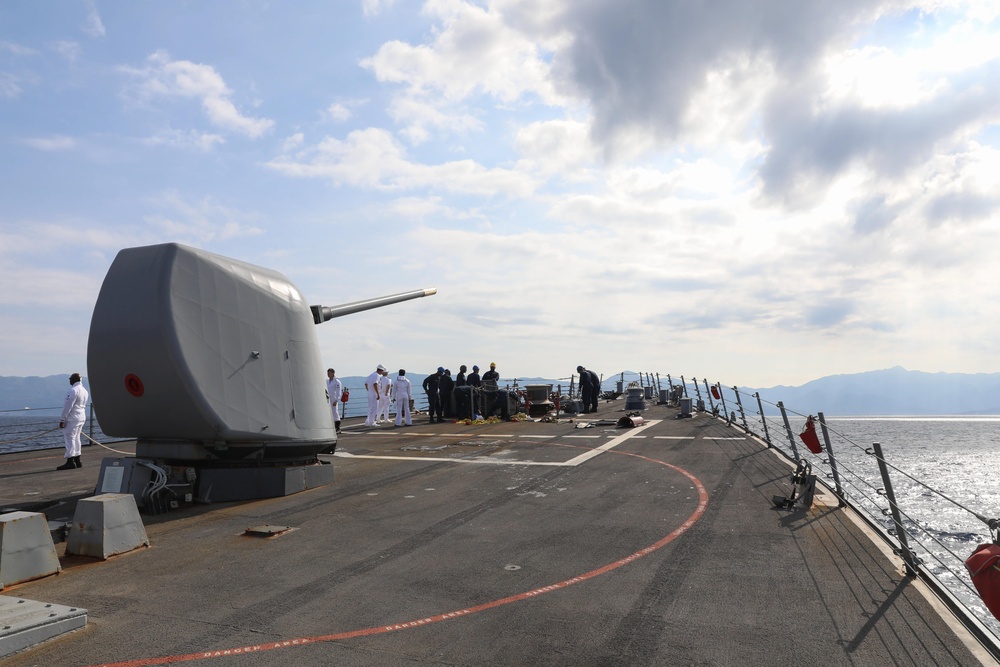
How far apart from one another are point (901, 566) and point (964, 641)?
5.82 ft

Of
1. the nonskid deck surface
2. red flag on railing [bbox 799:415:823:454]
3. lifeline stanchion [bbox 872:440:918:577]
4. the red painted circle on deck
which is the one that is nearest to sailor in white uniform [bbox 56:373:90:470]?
the red painted circle on deck

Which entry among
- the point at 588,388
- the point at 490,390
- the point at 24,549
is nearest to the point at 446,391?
the point at 490,390

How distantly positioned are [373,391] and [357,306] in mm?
9702

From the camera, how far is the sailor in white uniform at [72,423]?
13047 millimetres

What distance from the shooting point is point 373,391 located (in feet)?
71.5

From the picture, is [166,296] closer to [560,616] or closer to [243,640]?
[243,640]

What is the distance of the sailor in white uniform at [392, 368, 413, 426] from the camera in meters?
21.5

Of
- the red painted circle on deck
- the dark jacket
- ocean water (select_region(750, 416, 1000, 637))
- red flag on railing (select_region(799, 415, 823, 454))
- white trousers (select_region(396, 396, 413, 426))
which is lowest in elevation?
ocean water (select_region(750, 416, 1000, 637))

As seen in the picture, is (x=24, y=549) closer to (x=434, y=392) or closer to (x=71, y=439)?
(x=71, y=439)

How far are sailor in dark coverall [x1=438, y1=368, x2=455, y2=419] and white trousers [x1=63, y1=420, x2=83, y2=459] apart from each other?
11970 mm

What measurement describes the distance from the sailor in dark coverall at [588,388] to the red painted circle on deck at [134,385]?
62.8 feet

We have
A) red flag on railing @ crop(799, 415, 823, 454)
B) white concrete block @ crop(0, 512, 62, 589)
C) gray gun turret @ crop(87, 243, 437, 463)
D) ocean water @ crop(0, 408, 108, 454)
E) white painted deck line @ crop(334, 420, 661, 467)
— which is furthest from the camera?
ocean water @ crop(0, 408, 108, 454)

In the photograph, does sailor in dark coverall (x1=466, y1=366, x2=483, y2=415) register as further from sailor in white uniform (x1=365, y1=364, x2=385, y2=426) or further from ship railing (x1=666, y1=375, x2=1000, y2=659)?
ship railing (x1=666, y1=375, x2=1000, y2=659)

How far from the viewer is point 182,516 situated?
26.8 ft
